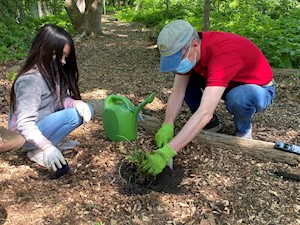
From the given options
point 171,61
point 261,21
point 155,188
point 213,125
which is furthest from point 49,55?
point 261,21

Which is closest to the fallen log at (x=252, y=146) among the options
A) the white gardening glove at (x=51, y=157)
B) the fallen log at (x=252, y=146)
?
the fallen log at (x=252, y=146)

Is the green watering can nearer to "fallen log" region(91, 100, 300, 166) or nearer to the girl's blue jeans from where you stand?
the girl's blue jeans

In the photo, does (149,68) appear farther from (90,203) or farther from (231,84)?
(90,203)

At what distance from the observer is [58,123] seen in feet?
7.66

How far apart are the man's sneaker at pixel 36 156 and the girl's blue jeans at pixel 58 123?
63 millimetres

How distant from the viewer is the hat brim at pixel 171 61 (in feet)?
7.00

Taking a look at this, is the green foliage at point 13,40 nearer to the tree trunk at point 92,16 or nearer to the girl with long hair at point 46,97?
the tree trunk at point 92,16

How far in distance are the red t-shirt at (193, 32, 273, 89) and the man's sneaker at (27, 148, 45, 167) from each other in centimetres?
123

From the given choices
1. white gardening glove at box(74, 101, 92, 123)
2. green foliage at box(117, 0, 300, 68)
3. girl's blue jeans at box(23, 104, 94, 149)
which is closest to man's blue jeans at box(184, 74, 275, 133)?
white gardening glove at box(74, 101, 92, 123)

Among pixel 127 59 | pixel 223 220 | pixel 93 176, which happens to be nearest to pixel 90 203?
pixel 93 176

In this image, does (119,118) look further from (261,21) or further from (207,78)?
(261,21)

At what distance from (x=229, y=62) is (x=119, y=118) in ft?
2.97

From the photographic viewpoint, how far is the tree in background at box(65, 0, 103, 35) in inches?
334

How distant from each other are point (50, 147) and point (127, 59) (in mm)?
4135
